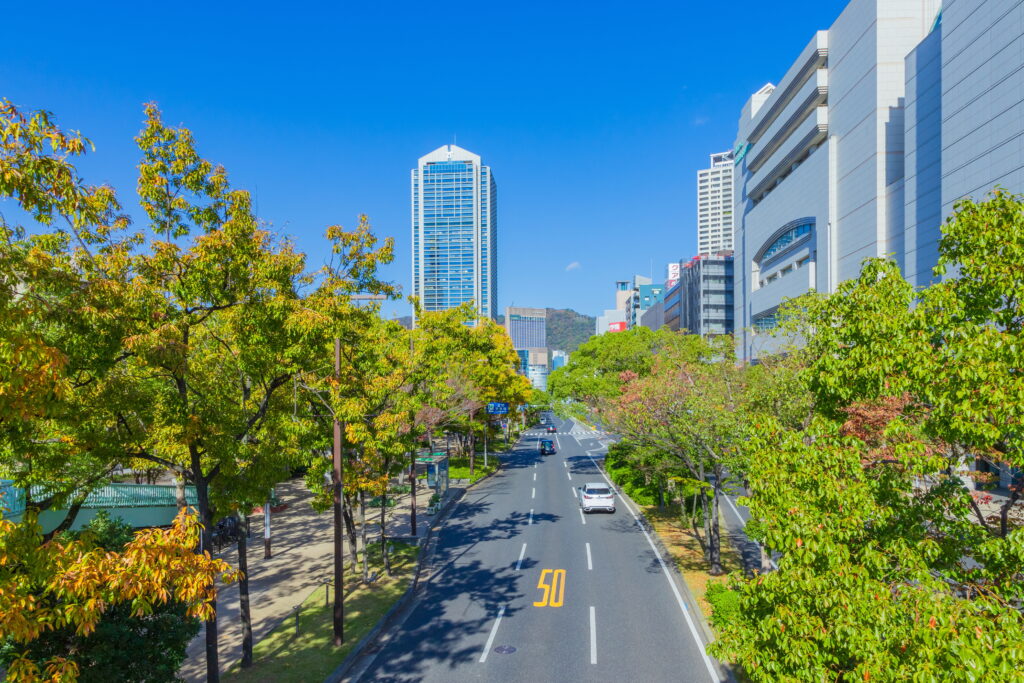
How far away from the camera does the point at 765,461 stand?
24.2ft

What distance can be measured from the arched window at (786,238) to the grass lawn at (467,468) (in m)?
37.5

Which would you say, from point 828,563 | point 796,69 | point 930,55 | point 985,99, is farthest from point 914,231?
point 828,563

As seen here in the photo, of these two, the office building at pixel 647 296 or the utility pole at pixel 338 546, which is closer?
the utility pole at pixel 338 546

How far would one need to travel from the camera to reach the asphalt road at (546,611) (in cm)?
1344

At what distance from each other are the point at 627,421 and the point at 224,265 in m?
14.4

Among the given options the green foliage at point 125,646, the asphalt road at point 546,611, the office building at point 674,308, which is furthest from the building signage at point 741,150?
the green foliage at point 125,646

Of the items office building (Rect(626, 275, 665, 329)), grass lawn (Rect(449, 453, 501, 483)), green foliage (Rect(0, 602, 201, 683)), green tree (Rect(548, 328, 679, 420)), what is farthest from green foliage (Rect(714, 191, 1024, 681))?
office building (Rect(626, 275, 665, 329))

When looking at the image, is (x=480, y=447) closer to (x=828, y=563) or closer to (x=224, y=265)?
(x=224, y=265)

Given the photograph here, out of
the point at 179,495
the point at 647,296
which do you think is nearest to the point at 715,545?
the point at 179,495

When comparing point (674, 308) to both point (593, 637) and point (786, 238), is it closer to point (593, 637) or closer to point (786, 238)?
point (786, 238)

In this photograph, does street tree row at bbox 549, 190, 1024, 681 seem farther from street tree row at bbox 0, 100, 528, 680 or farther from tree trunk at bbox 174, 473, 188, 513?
tree trunk at bbox 174, 473, 188, 513

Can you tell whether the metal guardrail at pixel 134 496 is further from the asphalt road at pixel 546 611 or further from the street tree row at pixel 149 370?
the asphalt road at pixel 546 611

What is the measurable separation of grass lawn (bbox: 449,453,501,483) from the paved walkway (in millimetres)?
5943

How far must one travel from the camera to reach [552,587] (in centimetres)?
1880
